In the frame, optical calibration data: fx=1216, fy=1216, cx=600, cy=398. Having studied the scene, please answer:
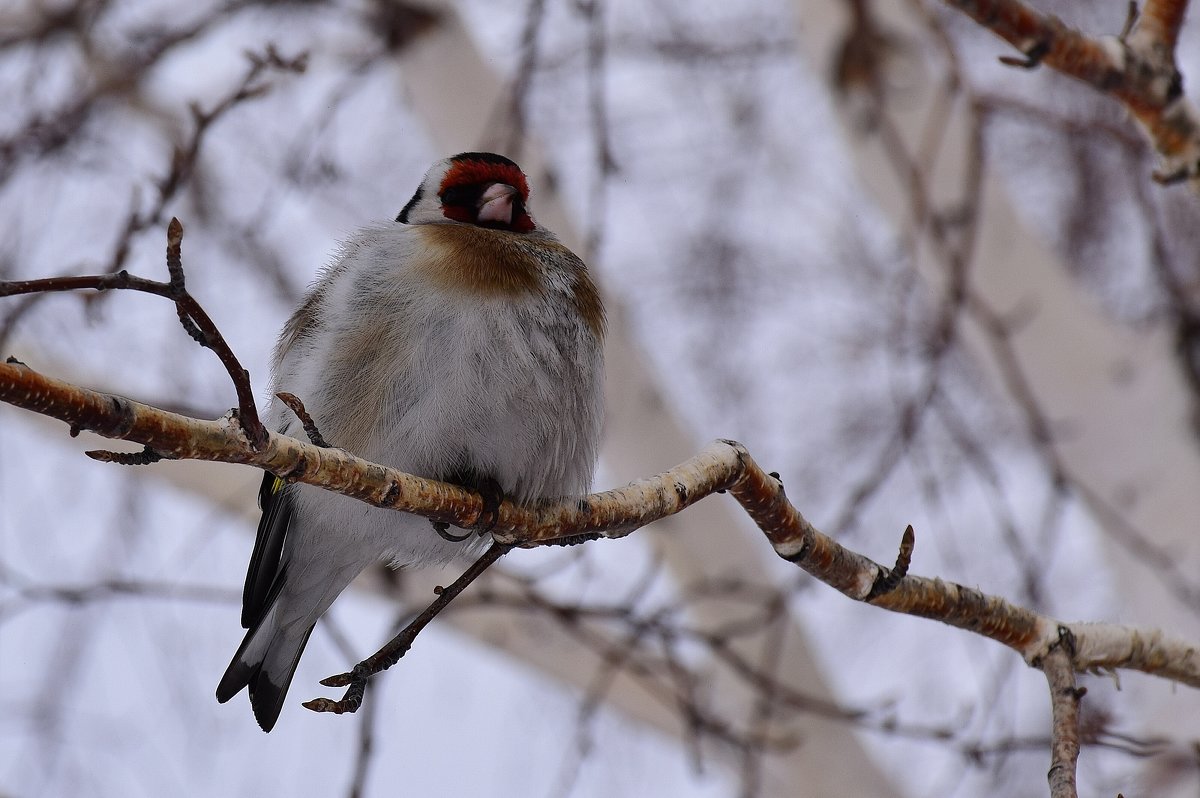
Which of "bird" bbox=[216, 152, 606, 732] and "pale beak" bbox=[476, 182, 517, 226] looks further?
"pale beak" bbox=[476, 182, 517, 226]

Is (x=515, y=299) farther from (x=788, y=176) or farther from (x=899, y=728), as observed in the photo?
(x=788, y=176)

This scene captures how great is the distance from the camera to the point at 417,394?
1.99 m

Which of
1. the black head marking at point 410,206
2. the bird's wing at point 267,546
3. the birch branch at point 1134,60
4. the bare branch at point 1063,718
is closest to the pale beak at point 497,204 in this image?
the black head marking at point 410,206

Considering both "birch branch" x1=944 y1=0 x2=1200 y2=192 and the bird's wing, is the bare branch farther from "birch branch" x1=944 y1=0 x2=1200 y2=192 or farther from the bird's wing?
the bird's wing

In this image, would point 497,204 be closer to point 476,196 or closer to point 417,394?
point 476,196

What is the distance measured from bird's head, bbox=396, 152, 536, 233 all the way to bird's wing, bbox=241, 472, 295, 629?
2.05 ft

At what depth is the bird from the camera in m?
2.00

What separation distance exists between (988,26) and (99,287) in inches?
65.8

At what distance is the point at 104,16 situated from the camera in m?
3.77

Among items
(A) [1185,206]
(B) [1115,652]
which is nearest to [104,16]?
(B) [1115,652]

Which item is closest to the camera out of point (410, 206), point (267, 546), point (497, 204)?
point (267, 546)

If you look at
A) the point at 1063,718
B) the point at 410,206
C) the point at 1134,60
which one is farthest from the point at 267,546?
the point at 1134,60

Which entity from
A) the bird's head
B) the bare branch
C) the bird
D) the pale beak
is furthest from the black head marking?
the bare branch

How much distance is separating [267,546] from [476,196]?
2.75ft
